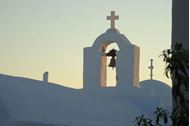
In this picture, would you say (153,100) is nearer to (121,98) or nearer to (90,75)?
(121,98)

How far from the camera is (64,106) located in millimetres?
9250

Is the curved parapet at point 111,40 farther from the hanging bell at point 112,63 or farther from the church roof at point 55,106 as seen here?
the church roof at point 55,106

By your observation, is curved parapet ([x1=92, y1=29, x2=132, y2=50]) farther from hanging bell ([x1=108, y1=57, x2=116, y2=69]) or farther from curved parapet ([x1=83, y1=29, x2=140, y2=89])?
hanging bell ([x1=108, y1=57, x2=116, y2=69])

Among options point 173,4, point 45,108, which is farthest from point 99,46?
point 173,4

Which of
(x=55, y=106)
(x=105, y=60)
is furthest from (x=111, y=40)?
(x=55, y=106)

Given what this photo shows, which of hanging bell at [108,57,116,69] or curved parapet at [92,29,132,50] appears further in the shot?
hanging bell at [108,57,116,69]

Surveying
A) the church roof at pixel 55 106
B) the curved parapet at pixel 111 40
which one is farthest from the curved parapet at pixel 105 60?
the church roof at pixel 55 106

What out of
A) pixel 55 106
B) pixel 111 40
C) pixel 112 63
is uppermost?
pixel 111 40

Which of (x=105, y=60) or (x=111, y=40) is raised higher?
(x=111, y=40)

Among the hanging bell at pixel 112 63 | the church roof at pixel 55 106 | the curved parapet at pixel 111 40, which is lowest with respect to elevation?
the church roof at pixel 55 106

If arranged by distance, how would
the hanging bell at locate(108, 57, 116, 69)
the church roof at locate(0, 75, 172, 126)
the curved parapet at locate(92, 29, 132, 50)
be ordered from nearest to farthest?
the church roof at locate(0, 75, 172, 126) → the curved parapet at locate(92, 29, 132, 50) → the hanging bell at locate(108, 57, 116, 69)

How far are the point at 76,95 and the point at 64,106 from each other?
3.18ft

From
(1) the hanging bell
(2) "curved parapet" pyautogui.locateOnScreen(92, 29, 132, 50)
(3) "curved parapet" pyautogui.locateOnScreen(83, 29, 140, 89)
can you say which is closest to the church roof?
(3) "curved parapet" pyautogui.locateOnScreen(83, 29, 140, 89)

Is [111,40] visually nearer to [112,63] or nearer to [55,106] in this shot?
[112,63]
